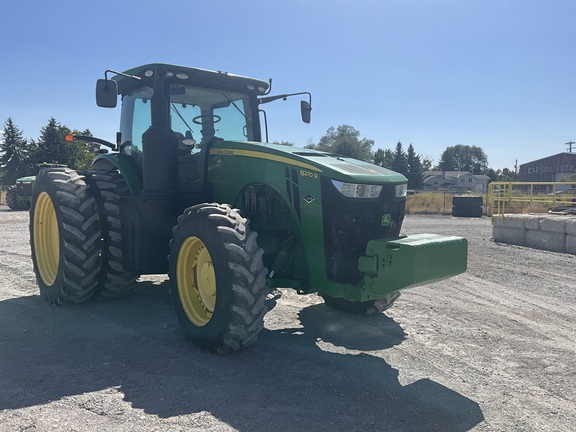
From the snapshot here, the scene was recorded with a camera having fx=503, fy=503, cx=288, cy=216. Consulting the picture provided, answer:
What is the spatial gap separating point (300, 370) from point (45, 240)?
4.12 meters

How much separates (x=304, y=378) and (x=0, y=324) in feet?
11.3

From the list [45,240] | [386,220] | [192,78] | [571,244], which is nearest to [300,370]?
[386,220]

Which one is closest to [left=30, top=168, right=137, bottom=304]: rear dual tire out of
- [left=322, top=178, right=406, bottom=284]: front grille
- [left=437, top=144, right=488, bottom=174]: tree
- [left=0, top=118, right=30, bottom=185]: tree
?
[left=322, top=178, right=406, bottom=284]: front grille

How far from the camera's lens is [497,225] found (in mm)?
13500

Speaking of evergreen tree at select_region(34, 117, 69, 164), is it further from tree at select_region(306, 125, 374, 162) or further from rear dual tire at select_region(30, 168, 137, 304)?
rear dual tire at select_region(30, 168, 137, 304)

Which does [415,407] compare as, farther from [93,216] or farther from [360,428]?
[93,216]

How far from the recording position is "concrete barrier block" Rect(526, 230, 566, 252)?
450 inches

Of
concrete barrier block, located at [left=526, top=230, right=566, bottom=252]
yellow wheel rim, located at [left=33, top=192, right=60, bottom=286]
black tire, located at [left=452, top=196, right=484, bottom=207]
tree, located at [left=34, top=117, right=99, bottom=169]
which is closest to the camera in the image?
yellow wheel rim, located at [left=33, top=192, right=60, bottom=286]

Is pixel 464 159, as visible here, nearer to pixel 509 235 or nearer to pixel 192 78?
pixel 509 235

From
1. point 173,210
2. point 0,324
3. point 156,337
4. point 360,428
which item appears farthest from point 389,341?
point 0,324

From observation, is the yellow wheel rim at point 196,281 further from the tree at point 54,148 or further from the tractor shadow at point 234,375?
the tree at point 54,148

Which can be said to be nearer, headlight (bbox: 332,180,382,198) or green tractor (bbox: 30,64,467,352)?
green tractor (bbox: 30,64,467,352)

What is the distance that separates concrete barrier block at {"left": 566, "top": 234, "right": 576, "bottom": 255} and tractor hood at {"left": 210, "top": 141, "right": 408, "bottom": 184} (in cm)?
814

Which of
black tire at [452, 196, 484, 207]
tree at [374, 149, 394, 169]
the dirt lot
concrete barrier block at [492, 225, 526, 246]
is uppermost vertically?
tree at [374, 149, 394, 169]
